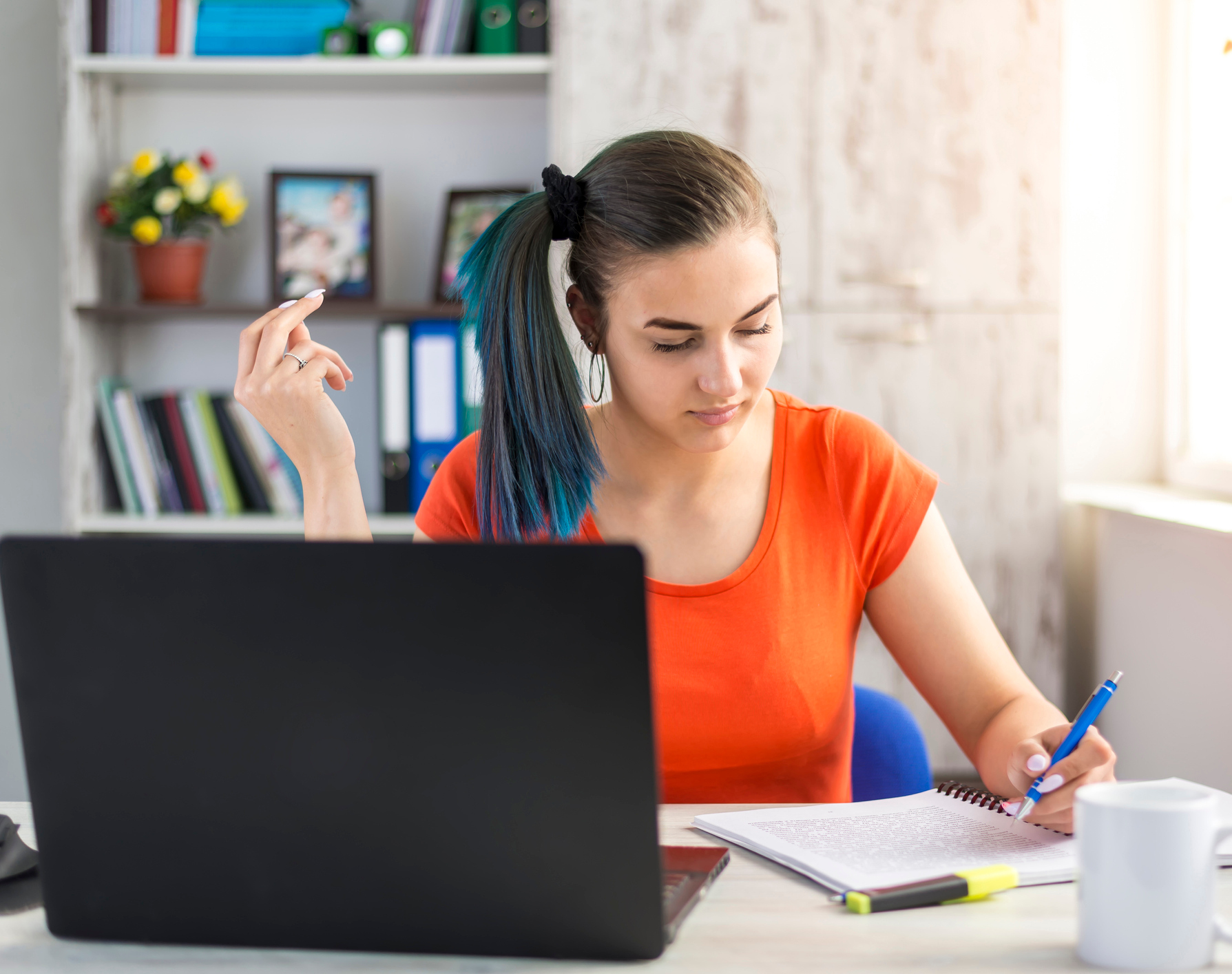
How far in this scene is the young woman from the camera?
115cm

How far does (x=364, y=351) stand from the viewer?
2.66 m

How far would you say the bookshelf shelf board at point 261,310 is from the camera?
239 cm

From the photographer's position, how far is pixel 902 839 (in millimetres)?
827

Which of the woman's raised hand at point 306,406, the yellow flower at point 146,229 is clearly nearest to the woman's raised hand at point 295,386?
the woman's raised hand at point 306,406

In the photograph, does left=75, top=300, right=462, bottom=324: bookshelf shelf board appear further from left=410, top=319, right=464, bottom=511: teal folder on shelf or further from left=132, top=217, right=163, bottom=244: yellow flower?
left=132, top=217, right=163, bottom=244: yellow flower

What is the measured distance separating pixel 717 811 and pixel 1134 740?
57.9 inches

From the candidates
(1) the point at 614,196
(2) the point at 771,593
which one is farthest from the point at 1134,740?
(1) the point at 614,196

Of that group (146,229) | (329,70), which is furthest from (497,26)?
(146,229)

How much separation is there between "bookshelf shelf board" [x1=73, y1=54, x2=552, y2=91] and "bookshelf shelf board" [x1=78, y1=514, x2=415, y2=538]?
95 cm

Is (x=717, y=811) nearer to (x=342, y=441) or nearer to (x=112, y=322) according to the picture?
(x=342, y=441)

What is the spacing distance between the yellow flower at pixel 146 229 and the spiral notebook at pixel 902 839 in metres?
1.97

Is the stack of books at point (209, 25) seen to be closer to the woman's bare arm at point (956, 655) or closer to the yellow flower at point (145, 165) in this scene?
the yellow flower at point (145, 165)

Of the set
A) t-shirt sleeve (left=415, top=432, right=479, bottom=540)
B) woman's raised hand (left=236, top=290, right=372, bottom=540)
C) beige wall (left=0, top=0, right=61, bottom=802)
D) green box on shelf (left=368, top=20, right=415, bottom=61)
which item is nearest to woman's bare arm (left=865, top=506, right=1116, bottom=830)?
t-shirt sleeve (left=415, top=432, right=479, bottom=540)

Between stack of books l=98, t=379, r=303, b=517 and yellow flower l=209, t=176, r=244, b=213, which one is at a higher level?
yellow flower l=209, t=176, r=244, b=213
